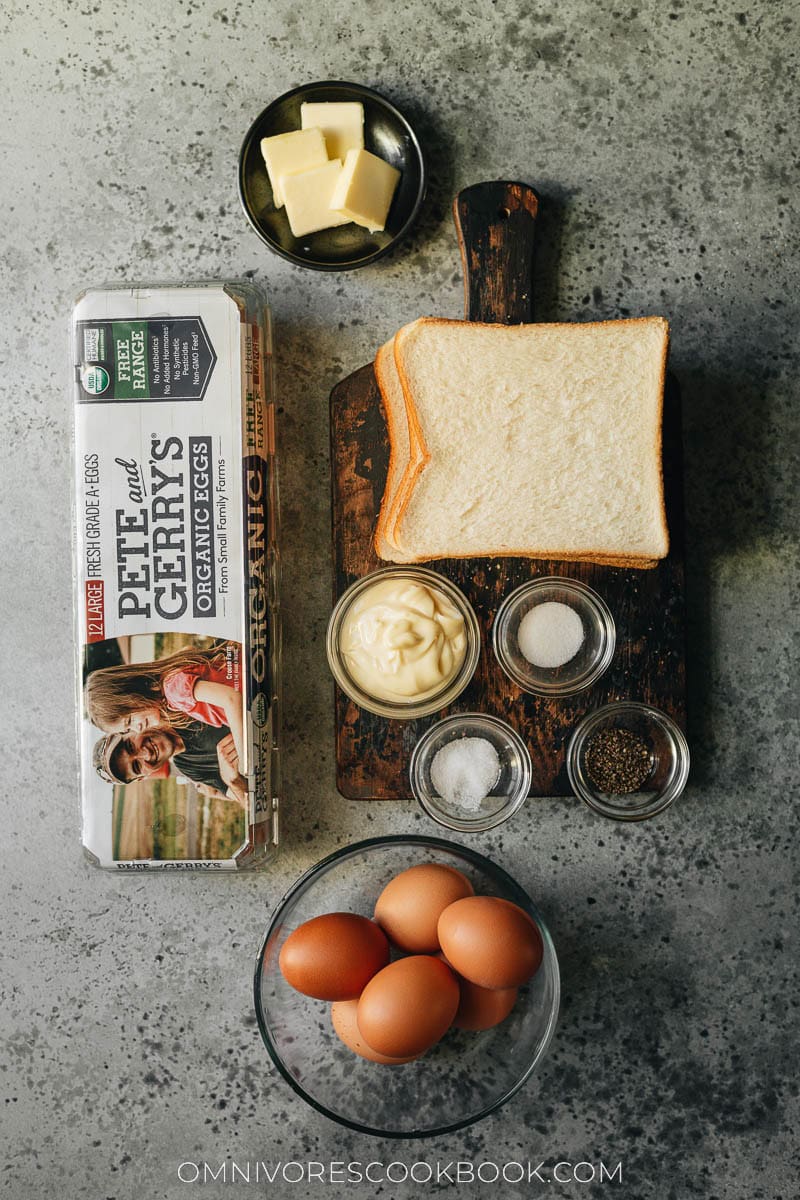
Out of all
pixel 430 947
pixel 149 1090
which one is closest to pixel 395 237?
pixel 430 947

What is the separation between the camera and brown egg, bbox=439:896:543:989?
112 cm

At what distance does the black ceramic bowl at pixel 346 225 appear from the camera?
1.37 metres

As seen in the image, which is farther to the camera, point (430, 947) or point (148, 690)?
point (148, 690)

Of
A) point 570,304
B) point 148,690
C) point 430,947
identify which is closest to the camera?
point 430,947

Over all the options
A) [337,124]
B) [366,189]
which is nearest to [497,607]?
[366,189]

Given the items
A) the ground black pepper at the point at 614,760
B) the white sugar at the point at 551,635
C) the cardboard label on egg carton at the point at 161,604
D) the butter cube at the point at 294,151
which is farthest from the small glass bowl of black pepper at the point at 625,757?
the butter cube at the point at 294,151

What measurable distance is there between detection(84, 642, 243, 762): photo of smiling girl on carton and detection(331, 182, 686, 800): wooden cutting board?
0.18 metres

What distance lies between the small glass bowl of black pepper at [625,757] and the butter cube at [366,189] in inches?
32.5

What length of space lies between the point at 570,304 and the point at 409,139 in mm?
356

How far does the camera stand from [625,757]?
1320 millimetres

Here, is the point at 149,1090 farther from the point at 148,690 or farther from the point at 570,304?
the point at 570,304

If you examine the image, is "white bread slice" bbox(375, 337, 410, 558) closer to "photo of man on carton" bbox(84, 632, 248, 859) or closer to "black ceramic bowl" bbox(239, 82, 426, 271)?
"black ceramic bowl" bbox(239, 82, 426, 271)

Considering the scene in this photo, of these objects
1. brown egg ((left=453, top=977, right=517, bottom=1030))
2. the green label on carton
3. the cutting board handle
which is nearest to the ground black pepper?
brown egg ((left=453, top=977, right=517, bottom=1030))

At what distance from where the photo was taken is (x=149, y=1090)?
4.59 feet
